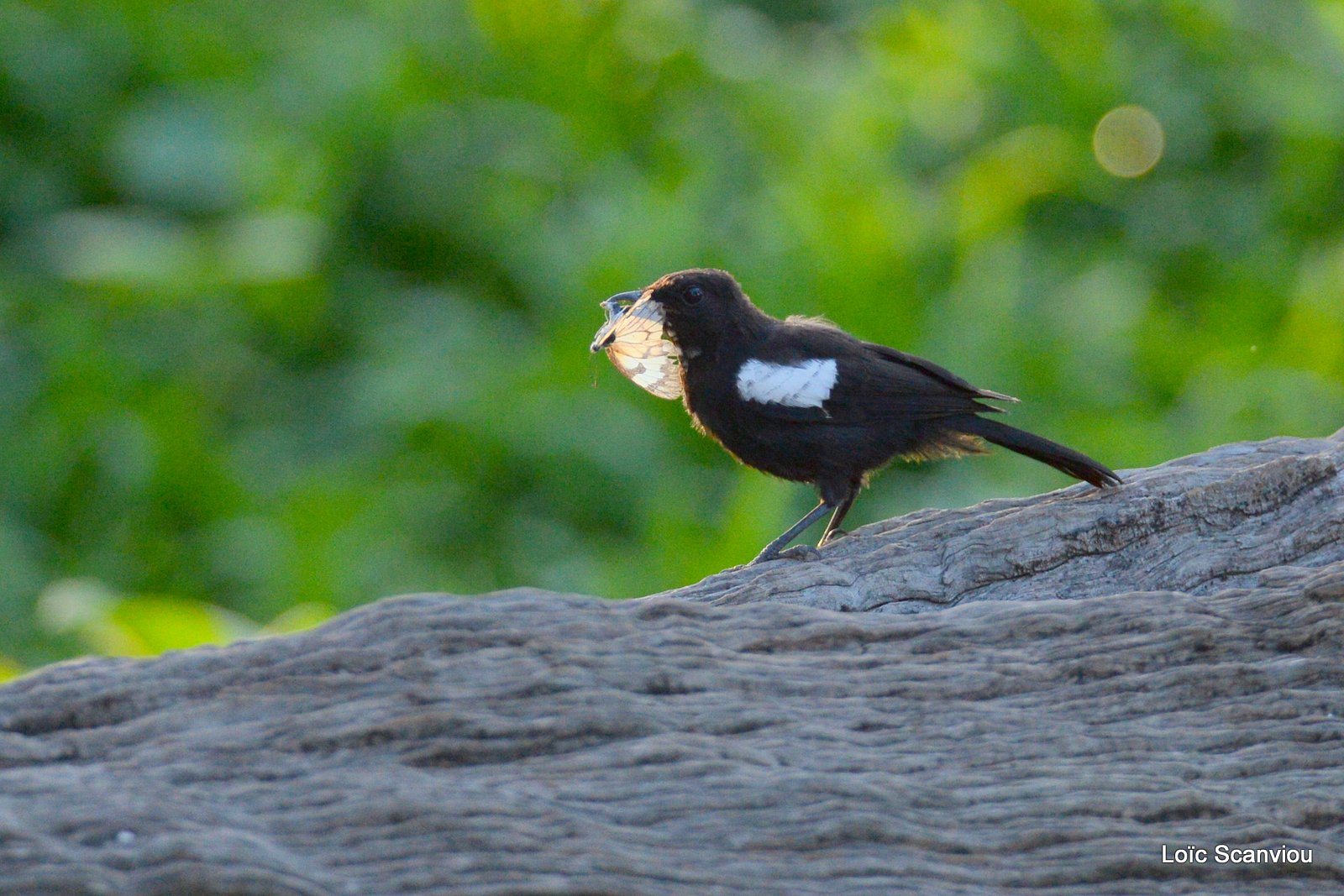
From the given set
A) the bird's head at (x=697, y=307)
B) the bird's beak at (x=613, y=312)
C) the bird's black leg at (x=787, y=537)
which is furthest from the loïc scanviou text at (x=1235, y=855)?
the bird's beak at (x=613, y=312)

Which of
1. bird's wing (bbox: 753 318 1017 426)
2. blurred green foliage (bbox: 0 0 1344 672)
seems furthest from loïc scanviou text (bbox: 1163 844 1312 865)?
blurred green foliage (bbox: 0 0 1344 672)

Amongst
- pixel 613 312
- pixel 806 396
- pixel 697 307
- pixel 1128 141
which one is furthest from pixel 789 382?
pixel 1128 141

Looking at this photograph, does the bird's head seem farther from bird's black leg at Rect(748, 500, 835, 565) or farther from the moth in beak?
bird's black leg at Rect(748, 500, 835, 565)

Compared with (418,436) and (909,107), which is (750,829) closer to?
(418,436)

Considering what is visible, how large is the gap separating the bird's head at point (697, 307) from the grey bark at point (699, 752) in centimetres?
137

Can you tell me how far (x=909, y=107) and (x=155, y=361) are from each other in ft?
15.5

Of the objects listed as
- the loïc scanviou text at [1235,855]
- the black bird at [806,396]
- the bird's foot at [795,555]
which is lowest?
the loïc scanviou text at [1235,855]

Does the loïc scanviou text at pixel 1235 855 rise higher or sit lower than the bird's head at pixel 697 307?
lower

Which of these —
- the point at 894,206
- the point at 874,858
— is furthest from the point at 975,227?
the point at 874,858

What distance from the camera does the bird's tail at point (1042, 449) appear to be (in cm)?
400

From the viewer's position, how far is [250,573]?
6574 millimetres

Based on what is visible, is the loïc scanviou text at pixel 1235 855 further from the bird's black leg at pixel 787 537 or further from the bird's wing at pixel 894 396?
the bird's wing at pixel 894 396

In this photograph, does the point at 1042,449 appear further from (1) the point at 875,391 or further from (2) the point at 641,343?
(2) the point at 641,343

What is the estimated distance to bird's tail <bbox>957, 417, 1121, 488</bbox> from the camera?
13.1 ft
